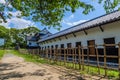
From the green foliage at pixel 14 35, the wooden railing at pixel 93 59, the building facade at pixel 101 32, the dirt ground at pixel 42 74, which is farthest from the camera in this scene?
the green foliage at pixel 14 35

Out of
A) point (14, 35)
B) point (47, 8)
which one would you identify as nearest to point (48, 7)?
point (47, 8)

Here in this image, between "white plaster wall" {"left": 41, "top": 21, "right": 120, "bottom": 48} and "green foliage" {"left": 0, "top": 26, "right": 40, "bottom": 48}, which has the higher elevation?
"green foliage" {"left": 0, "top": 26, "right": 40, "bottom": 48}

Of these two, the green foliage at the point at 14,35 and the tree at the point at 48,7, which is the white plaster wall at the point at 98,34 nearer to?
the tree at the point at 48,7

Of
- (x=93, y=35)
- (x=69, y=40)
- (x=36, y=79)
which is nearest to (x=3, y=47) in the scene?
(x=69, y=40)

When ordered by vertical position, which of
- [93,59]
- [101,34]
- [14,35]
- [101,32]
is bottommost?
[93,59]

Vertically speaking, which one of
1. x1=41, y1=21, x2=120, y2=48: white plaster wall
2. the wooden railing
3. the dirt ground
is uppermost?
x1=41, y1=21, x2=120, y2=48: white plaster wall

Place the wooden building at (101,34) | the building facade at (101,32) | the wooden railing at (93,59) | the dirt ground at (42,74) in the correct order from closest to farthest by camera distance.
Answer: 1. the dirt ground at (42,74)
2. the wooden railing at (93,59)
3. the wooden building at (101,34)
4. the building facade at (101,32)

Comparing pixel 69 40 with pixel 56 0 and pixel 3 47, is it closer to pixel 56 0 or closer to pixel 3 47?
pixel 56 0

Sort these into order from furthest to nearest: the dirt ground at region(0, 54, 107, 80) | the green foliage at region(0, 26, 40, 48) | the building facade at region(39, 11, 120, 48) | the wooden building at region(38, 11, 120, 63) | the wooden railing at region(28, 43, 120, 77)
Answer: the green foliage at region(0, 26, 40, 48) → the building facade at region(39, 11, 120, 48) → the wooden building at region(38, 11, 120, 63) → the wooden railing at region(28, 43, 120, 77) → the dirt ground at region(0, 54, 107, 80)

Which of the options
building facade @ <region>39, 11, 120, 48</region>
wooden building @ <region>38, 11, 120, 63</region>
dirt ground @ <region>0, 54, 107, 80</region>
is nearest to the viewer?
dirt ground @ <region>0, 54, 107, 80</region>

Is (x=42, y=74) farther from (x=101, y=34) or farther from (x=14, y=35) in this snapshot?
(x=14, y=35)

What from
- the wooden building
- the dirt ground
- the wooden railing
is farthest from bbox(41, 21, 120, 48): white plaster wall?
the dirt ground

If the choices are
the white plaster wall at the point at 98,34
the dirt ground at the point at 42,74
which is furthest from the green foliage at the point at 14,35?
the dirt ground at the point at 42,74

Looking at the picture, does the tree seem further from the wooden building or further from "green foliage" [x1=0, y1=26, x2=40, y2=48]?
"green foliage" [x1=0, y1=26, x2=40, y2=48]
